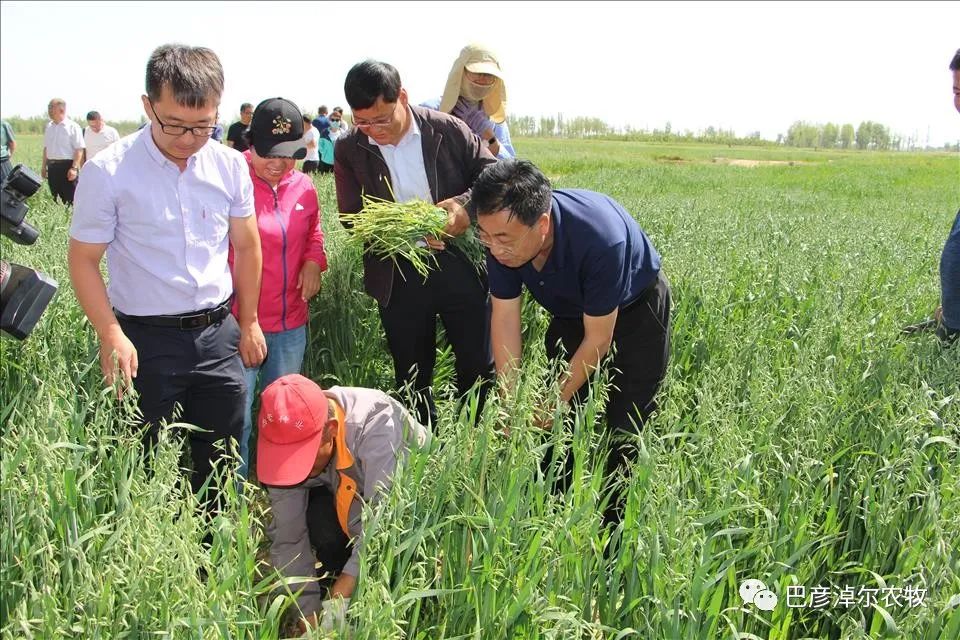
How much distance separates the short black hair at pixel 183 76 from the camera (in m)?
2.21

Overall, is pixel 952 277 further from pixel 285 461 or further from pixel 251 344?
pixel 251 344

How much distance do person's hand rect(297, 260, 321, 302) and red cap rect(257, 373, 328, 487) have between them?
111 cm

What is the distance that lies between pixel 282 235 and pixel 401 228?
52 cm

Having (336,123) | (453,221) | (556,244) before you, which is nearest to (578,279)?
(556,244)

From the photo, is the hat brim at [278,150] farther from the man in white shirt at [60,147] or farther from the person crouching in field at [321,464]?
the man in white shirt at [60,147]

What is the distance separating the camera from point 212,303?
254 cm

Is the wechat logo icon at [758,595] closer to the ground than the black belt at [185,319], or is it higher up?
closer to the ground

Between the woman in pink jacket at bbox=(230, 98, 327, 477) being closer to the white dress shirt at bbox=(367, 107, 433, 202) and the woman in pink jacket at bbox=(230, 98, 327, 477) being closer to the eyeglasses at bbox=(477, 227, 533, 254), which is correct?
the white dress shirt at bbox=(367, 107, 433, 202)

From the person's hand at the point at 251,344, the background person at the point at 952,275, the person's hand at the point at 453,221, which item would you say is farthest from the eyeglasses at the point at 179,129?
the background person at the point at 952,275

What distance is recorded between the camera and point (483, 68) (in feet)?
11.8

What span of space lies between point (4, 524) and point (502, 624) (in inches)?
46.7

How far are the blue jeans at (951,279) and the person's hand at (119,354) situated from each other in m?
3.05

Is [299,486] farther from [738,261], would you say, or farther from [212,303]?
[738,261]

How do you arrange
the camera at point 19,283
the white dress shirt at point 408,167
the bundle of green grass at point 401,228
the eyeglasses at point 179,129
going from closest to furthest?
the camera at point 19,283
the eyeglasses at point 179,129
the bundle of green grass at point 401,228
the white dress shirt at point 408,167
